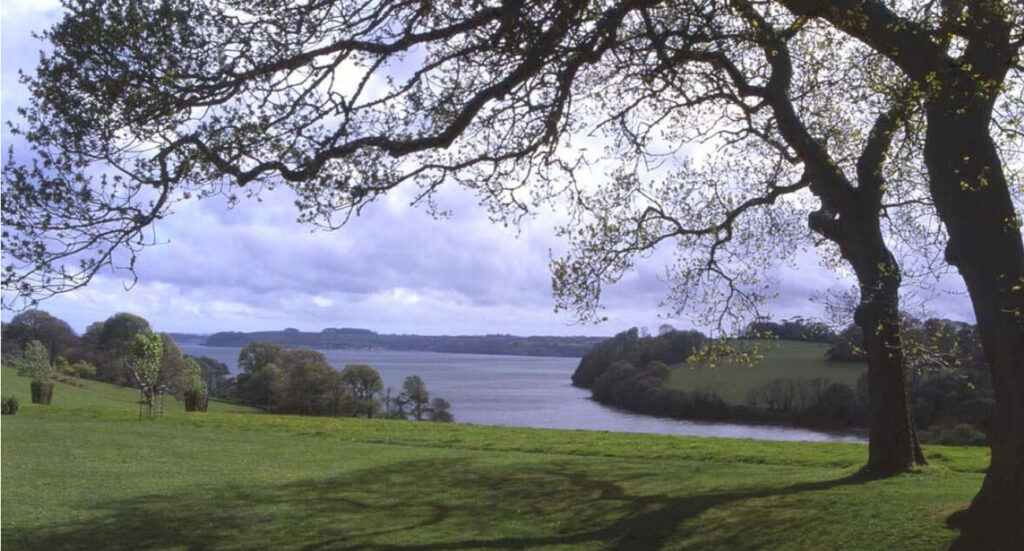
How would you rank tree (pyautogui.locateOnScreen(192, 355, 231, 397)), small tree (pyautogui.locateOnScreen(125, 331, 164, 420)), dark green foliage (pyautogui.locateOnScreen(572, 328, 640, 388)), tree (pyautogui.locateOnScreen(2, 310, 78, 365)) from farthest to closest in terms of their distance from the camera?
tree (pyautogui.locateOnScreen(192, 355, 231, 397)), tree (pyautogui.locateOnScreen(2, 310, 78, 365)), small tree (pyautogui.locateOnScreen(125, 331, 164, 420)), dark green foliage (pyautogui.locateOnScreen(572, 328, 640, 388))

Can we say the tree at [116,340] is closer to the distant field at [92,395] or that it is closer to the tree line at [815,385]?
the distant field at [92,395]

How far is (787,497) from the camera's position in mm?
10555

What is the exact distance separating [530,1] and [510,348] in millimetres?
28772

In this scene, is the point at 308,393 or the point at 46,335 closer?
the point at 308,393

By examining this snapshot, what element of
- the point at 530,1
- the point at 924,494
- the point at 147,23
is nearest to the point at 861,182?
the point at 924,494

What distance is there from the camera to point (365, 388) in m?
37.1

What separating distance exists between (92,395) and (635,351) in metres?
32.3

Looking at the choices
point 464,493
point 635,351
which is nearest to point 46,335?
point 635,351

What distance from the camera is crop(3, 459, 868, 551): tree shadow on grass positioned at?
891 centimetres

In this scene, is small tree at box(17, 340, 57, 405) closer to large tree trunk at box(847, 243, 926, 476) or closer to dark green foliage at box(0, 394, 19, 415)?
dark green foliage at box(0, 394, 19, 415)

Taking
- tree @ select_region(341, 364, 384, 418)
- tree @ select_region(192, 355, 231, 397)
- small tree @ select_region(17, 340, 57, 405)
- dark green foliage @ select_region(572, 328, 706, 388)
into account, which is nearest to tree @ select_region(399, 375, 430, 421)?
tree @ select_region(341, 364, 384, 418)

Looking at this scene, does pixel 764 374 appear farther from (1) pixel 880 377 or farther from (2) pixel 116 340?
(2) pixel 116 340

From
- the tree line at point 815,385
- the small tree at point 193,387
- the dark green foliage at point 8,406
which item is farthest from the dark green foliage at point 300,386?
the dark green foliage at point 8,406

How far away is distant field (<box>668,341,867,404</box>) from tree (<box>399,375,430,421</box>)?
40.5ft
